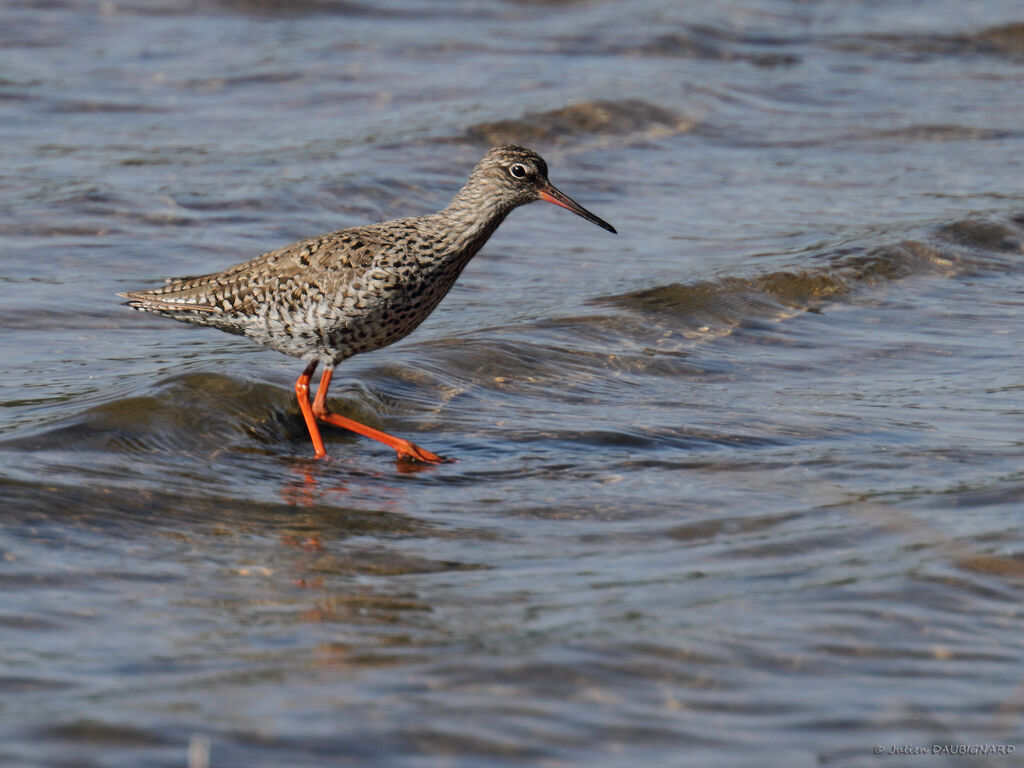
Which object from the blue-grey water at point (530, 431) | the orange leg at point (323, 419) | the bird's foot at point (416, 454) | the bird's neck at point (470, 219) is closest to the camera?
the blue-grey water at point (530, 431)

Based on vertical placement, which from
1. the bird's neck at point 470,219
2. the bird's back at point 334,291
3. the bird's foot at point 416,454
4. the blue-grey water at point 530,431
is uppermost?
the bird's neck at point 470,219

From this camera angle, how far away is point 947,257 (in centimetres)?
1088

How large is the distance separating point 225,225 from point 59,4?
803 centimetres

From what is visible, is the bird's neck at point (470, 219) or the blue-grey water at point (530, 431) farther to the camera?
the bird's neck at point (470, 219)

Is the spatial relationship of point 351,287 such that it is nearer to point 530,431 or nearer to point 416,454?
point 416,454

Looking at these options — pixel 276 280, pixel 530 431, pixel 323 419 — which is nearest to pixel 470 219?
pixel 276 280

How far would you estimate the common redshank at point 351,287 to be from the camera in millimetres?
7305

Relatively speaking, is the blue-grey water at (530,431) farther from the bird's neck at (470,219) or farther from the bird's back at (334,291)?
the bird's neck at (470,219)

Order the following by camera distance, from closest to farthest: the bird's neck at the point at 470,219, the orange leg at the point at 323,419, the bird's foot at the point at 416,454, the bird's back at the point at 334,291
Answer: the bird's foot at the point at 416,454, the bird's back at the point at 334,291, the orange leg at the point at 323,419, the bird's neck at the point at 470,219

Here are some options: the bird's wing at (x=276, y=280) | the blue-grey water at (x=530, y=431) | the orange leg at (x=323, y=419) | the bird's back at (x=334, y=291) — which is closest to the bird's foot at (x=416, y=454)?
the orange leg at (x=323, y=419)

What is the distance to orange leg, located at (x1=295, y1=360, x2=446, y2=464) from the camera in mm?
7410

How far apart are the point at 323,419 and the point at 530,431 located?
3.73 ft

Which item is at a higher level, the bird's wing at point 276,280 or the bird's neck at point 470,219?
the bird's neck at point 470,219

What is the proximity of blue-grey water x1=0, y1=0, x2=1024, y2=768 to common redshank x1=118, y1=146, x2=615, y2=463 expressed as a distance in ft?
1.18
